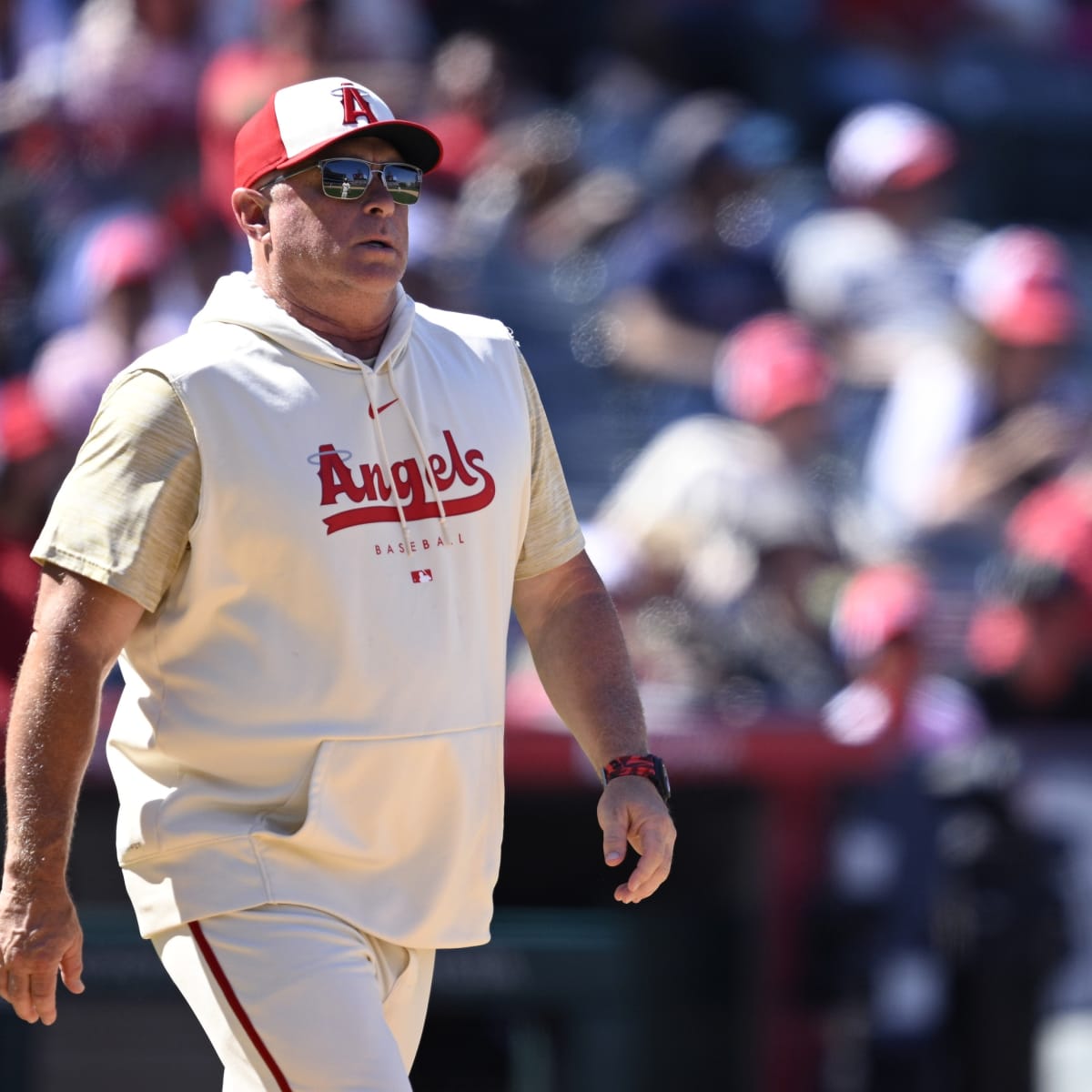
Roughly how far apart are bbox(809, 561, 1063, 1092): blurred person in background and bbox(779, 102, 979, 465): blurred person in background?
2.30 metres

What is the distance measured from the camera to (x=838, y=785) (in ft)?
17.6

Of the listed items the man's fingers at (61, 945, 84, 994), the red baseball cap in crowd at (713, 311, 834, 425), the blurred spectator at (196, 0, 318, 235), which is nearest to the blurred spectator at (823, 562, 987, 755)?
the red baseball cap in crowd at (713, 311, 834, 425)

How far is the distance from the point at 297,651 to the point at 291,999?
475mm

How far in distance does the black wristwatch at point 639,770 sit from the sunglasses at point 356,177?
0.89 metres

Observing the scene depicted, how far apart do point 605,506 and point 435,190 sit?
1.71 meters

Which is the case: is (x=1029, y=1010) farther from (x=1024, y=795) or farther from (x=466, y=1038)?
(x=466, y=1038)

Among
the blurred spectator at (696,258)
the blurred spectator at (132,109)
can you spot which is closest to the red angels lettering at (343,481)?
the blurred spectator at (696,258)

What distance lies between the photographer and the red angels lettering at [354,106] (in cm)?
296

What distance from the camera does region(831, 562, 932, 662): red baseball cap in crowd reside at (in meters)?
5.89

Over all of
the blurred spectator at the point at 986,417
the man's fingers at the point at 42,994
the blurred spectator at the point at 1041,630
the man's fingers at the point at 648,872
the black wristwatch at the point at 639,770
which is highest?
the black wristwatch at the point at 639,770

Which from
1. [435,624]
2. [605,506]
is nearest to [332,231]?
[435,624]

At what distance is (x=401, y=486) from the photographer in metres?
2.96

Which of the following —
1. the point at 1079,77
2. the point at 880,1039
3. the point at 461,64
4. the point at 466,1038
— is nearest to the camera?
the point at 466,1038

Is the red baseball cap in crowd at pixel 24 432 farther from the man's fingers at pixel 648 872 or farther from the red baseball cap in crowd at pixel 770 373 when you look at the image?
the man's fingers at pixel 648 872
